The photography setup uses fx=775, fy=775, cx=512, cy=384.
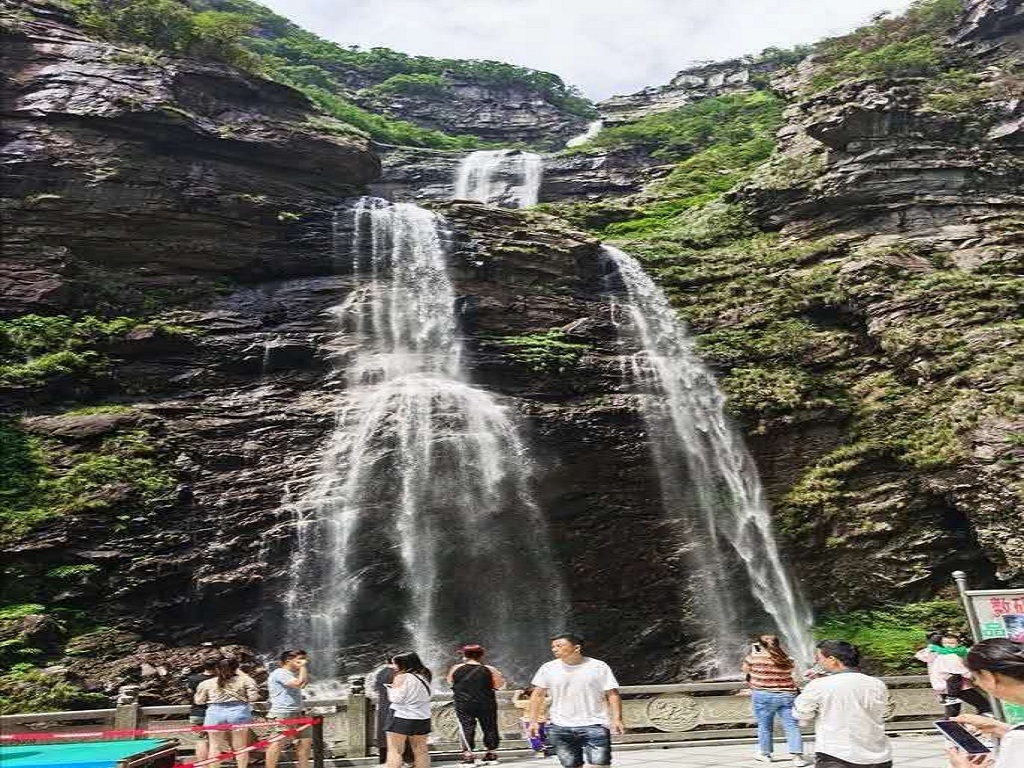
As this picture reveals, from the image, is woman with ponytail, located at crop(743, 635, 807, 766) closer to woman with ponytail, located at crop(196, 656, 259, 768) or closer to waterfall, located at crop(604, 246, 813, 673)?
woman with ponytail, located at crop(196, 656, 259, 768)

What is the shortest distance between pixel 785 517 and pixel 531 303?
404 inches

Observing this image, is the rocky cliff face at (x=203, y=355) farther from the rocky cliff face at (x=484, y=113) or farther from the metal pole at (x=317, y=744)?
the rocky cliff face at (x=484, y=113)

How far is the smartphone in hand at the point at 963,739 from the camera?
3346 millimetres

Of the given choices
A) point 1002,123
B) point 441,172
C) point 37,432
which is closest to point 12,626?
point 37,432

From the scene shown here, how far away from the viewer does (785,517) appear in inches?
856

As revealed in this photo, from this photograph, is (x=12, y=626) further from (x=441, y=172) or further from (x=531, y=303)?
(x=441, y=172)

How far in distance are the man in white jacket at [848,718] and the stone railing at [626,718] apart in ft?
22.8

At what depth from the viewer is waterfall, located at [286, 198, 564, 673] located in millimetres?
18125

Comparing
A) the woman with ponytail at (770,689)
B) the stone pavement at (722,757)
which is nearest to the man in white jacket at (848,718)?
the woman with ponytail at (770,689)

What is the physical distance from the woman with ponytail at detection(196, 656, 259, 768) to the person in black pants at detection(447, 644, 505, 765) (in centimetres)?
240

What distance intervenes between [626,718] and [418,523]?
8771 millimetres

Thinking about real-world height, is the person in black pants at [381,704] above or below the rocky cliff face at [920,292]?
below

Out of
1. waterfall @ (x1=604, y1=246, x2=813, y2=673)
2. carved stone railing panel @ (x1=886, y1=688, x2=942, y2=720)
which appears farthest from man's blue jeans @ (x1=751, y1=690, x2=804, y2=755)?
waterfall @ (x1=604, y1=246, x2=813, y2=673)

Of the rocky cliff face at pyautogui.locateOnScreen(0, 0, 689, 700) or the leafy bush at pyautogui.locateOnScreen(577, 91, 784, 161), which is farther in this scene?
the leafy bush at pyautogui.locateOnScreen(577, 91, 784, 161)
